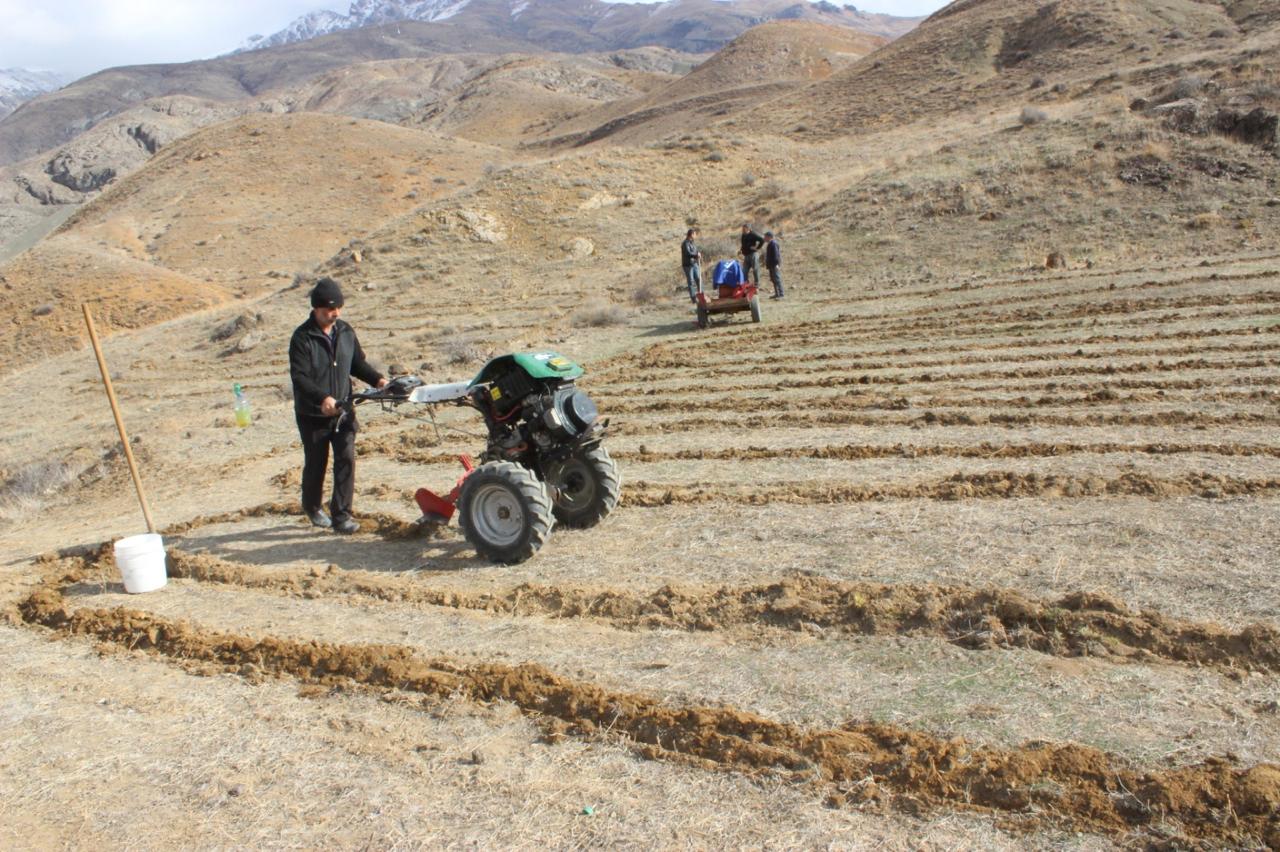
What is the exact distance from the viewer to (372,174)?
157ft

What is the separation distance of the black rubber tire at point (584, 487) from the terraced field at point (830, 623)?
221 mm

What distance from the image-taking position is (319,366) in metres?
7.00

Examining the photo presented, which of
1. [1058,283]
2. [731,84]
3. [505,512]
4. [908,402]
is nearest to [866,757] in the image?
[505,512]

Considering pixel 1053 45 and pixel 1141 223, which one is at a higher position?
pixel 1053 45

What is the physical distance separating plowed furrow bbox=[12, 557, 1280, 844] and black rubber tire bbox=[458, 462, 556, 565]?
55.7 inches

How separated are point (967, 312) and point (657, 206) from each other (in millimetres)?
19897

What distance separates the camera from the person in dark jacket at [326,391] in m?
6.91

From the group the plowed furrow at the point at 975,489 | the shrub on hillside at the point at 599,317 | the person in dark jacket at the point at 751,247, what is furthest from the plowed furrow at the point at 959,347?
the plowed furrow at the point at 975,489

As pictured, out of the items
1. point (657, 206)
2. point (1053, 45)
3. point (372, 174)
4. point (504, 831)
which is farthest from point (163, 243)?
point (504, 831)

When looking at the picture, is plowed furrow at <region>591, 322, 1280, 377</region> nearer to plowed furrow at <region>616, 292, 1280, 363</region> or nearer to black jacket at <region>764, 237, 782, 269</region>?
plowed furrow at <region>616, 292, 1280, 363</region>

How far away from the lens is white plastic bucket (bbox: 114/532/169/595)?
6.37 metres

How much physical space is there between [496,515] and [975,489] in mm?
3583

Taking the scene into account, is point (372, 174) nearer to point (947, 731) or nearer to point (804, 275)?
point (804, 275)

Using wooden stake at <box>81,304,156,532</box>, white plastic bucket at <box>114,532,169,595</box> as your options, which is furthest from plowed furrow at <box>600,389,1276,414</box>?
white plastic bucket at <box>114,532,169,595</box>
